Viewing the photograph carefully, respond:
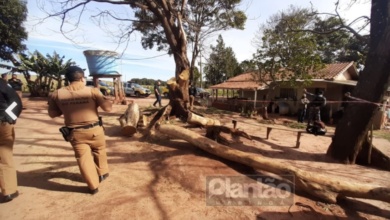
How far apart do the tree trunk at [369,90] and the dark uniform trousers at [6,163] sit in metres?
6.67

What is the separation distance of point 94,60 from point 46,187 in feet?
30.9

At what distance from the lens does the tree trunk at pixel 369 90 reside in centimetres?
549

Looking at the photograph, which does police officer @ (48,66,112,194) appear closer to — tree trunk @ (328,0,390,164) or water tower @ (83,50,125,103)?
tree trunk @ (328,0,390,164)

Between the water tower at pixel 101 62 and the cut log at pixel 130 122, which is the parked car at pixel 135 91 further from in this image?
the cut log at pixel 130 122

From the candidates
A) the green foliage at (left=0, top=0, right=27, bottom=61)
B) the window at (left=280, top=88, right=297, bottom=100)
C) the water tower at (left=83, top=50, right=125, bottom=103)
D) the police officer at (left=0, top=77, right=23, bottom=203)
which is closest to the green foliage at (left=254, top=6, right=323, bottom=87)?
the window at (left=280, top=88, right=297, bottom=100)

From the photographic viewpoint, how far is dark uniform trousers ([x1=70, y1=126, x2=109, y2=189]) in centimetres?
340

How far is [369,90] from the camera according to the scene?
5664mm

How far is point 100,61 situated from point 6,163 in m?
9.55

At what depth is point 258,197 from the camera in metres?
3.85

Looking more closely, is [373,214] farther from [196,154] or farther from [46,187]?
[46,187]

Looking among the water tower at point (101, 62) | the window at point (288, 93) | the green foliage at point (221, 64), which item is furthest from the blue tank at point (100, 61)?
the green foliage at point (221, 64)

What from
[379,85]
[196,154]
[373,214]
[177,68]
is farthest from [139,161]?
[379,85]

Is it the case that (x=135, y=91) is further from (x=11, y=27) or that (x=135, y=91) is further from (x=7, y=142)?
(x=7, y=142)

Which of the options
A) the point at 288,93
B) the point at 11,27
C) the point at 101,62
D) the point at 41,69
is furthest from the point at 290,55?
the point at 11,27
